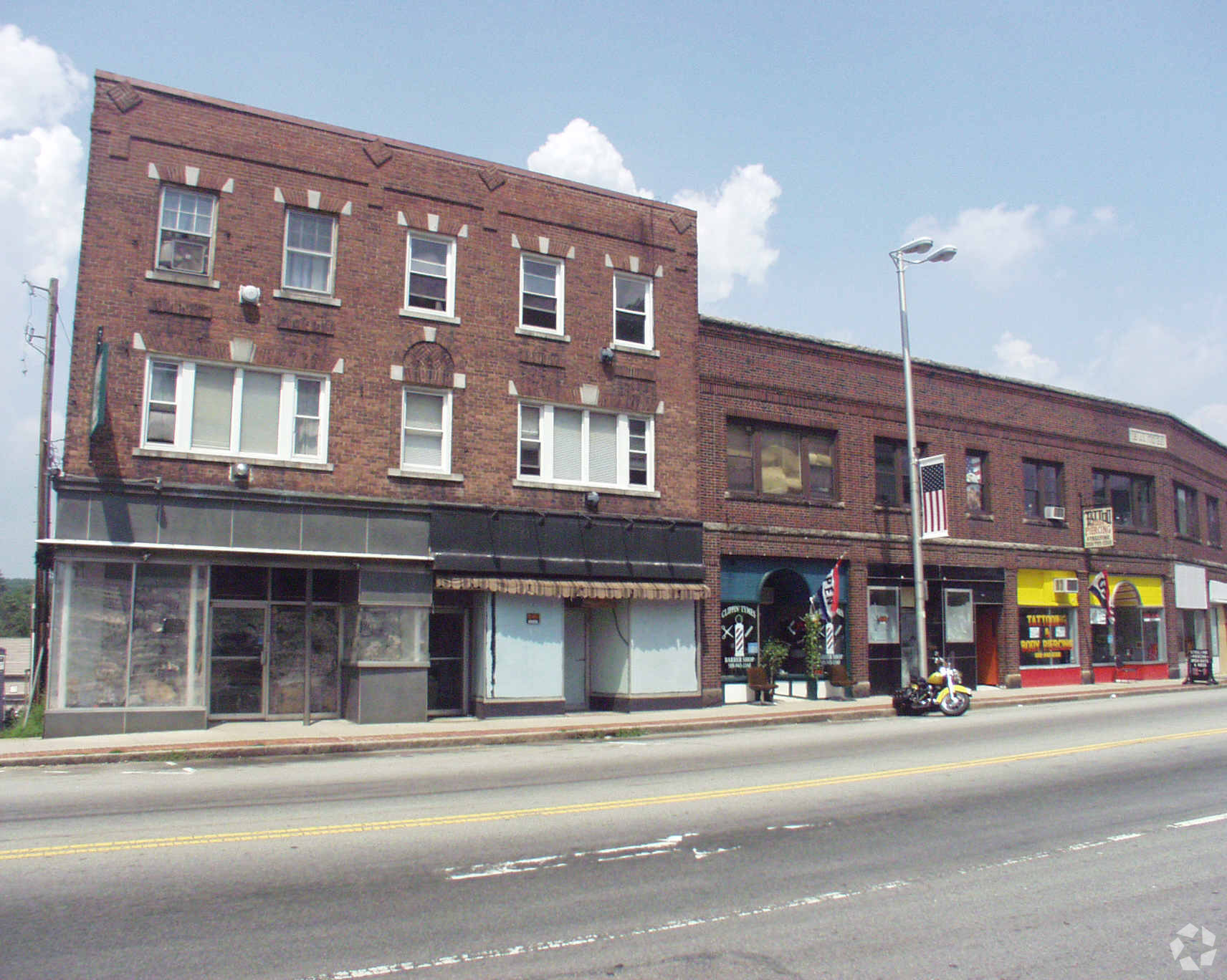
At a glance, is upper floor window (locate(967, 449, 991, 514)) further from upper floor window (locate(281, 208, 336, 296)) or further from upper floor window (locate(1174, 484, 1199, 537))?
upper floor window (locate(281, 208, 336, 296))

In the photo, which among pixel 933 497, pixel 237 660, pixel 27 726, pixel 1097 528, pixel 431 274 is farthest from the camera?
pixel 1097 528

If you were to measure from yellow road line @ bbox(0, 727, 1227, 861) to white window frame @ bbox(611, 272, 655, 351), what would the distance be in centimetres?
1221

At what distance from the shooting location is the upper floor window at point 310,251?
19.5 meters

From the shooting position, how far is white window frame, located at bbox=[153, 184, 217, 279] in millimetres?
18344

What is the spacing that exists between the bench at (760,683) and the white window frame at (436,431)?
8.44 metres

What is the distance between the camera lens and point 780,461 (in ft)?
82.5

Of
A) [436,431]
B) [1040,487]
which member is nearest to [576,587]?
[436,431]

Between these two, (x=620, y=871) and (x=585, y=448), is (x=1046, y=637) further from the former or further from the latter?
(x=620, y=871)

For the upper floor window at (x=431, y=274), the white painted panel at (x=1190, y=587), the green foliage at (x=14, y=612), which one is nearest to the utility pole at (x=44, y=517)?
the upper floor window at (x=431, y=274)

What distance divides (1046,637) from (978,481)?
5.40 metres

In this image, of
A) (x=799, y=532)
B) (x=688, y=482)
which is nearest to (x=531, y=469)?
(x=688, y=482)

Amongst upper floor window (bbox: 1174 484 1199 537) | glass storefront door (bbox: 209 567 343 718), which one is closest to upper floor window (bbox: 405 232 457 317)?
glass storefront door (bbox: 209 567 343 718)

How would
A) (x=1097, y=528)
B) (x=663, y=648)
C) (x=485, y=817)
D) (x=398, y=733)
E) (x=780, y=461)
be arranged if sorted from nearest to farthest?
(x=485, y=817) → (x=398, y=733) → (x=663, y=648) → (x=780, y=461) → (x=1097, y=528)

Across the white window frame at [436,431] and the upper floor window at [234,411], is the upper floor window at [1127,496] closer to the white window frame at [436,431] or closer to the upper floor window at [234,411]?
the white window frame at [436,431]
